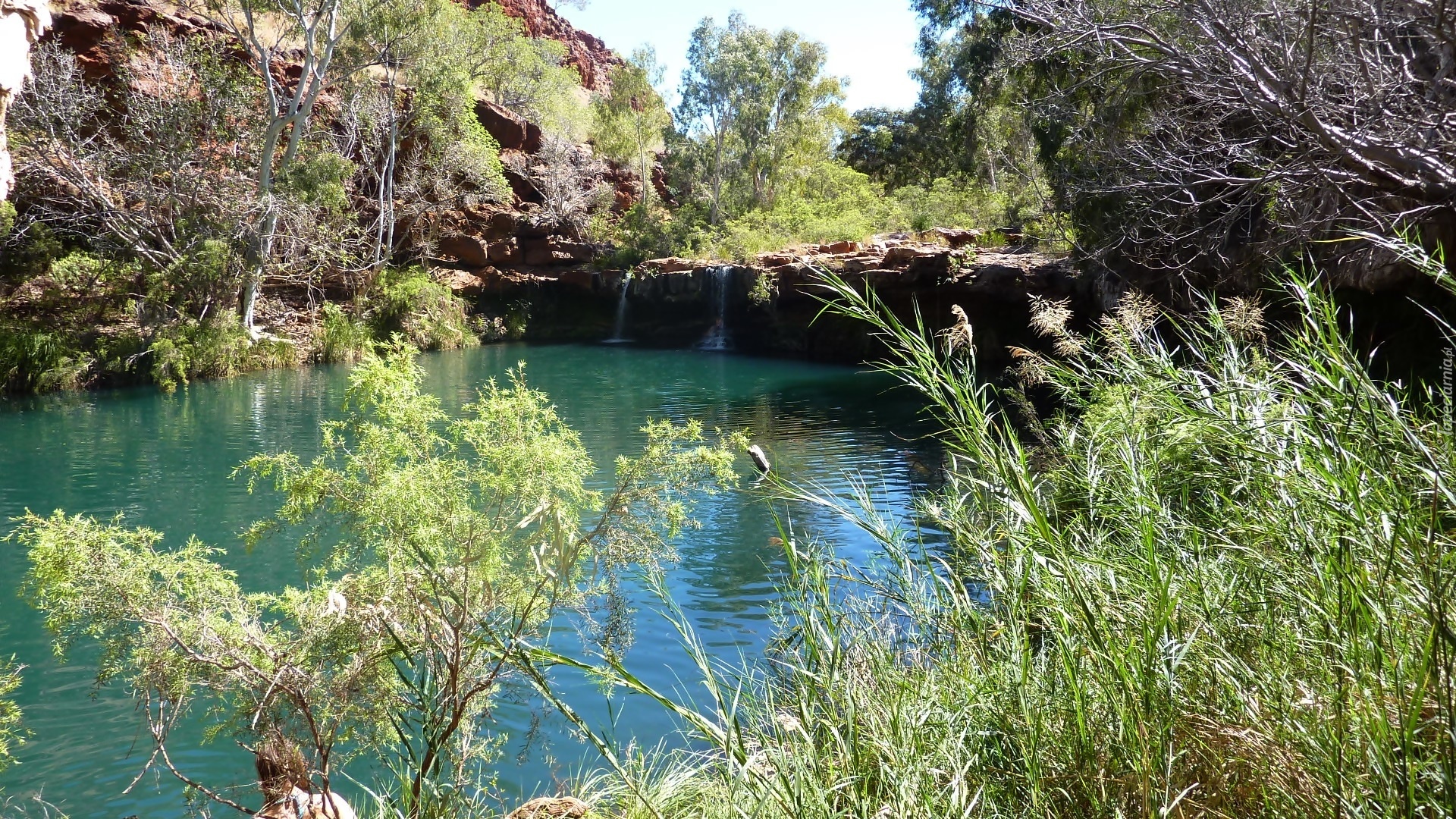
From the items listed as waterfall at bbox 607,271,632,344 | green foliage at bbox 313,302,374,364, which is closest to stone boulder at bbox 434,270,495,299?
waterfall at bbox 607,271,632,344

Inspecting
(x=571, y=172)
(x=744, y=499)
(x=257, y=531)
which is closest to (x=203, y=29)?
(x=571, y=172)

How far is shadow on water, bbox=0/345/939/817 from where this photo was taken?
479 centimetres

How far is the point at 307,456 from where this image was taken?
11.5 metres

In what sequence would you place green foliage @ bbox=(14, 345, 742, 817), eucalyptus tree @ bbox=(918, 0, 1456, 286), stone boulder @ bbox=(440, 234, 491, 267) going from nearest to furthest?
green foliage @ bbox=(14, 345, 742, 817)
eucalyptus tree @ bbox=(918, 0, 1456, 286)
stone boulder @ bbox=(440, 234, 491, 267)

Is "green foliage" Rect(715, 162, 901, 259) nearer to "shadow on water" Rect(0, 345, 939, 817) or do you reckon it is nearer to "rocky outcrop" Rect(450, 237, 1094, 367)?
"rocky outcrop" Rect(450, 237, 1094, 367)

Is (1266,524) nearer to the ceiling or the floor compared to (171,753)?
nearer to the ceiling

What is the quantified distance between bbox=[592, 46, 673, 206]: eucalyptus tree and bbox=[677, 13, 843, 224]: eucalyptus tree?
1.54 metres

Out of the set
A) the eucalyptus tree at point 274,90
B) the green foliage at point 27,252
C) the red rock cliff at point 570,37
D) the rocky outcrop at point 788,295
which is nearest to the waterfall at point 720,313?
the rocky outcrop at point 788,295

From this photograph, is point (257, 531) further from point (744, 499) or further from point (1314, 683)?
point (744, 499)

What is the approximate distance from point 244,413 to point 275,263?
777 centimetres

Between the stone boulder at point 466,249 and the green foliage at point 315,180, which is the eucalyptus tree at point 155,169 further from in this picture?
the stone boulder at point 466,249

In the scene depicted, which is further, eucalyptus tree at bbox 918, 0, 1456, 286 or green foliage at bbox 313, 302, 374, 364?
green foliage at bbox 313, 302, 374, 364

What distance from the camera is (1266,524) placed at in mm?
2240

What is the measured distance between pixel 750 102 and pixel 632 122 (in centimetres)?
439
